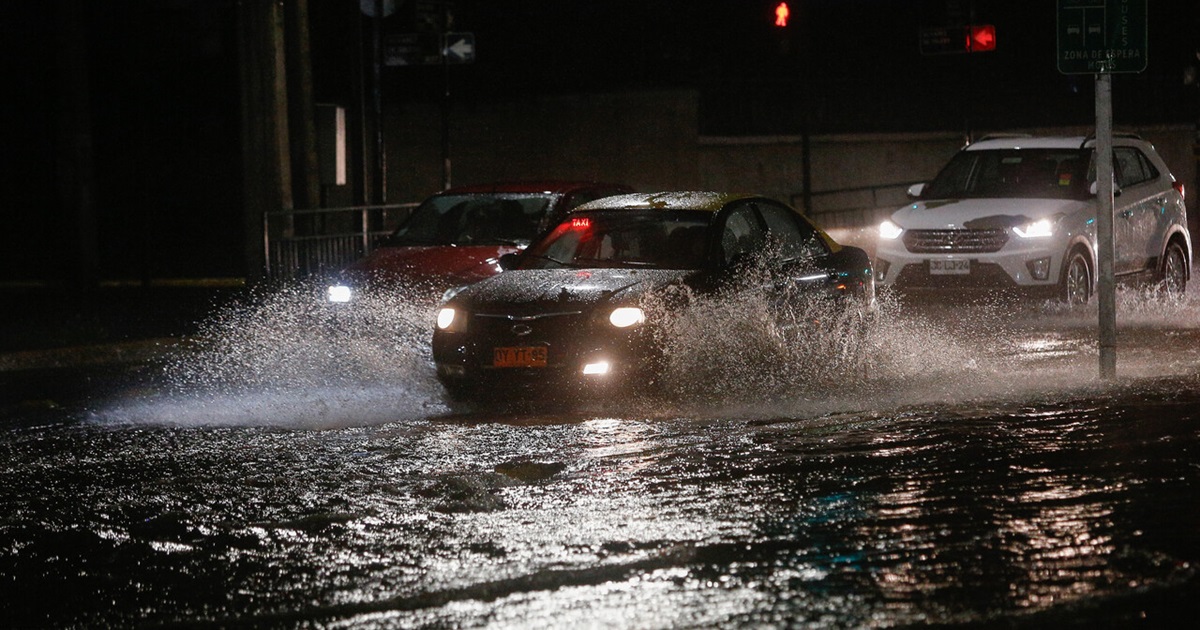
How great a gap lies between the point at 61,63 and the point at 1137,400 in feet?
40.6

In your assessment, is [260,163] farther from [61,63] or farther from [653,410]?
[653,410]

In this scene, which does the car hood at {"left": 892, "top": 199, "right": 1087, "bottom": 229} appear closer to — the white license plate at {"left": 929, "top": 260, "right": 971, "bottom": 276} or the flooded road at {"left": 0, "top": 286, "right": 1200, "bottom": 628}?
the white license plate at {"left": 929, "top": 260, "right": 971, "bottom": 276}

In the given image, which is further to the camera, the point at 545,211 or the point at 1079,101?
the point at 1079,101

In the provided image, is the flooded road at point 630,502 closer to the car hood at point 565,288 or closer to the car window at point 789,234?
the car hood at point 565,288

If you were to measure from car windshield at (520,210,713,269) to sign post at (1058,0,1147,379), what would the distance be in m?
2.72

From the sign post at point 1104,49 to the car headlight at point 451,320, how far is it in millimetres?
4292

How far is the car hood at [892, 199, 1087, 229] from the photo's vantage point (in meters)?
16.9

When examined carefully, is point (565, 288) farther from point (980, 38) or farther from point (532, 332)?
point (980, 38)

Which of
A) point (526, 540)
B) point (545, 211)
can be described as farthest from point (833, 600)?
point (545, 211)

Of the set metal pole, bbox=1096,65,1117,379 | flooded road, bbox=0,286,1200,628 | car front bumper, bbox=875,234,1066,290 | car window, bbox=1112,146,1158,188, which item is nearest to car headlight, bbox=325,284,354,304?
flooded road, bbox=0,286,1200,628

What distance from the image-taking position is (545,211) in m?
15.6

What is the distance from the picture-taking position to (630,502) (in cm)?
803

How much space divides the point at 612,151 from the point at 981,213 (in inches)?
595

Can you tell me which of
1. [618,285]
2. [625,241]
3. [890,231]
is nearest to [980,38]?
[890,231]
